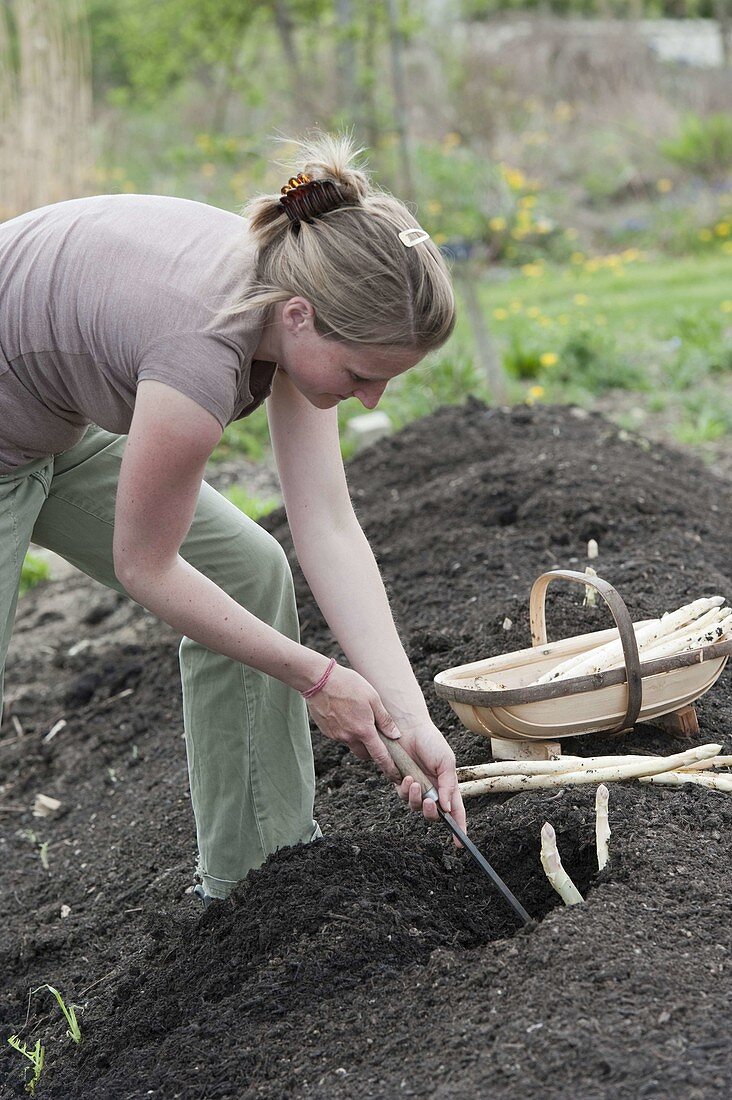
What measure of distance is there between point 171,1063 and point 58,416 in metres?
1.21

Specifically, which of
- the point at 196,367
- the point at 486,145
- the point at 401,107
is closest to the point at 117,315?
the point at 196,367

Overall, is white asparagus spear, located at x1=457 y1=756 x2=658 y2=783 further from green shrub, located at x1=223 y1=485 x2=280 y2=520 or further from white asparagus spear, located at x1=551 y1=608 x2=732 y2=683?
green shrub, located at x1=223 y1=485 x2=280 y2=520

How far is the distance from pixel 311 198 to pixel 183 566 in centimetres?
68

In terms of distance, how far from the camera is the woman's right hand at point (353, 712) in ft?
7.35

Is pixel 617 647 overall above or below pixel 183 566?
below

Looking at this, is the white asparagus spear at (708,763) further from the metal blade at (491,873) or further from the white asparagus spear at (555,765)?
the metal blade at (491,873)

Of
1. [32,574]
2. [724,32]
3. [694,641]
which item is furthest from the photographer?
[724,32]

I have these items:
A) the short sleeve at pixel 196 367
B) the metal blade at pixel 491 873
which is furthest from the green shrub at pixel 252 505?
the short sleeve at pixel 196 367

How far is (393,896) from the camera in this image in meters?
2.41

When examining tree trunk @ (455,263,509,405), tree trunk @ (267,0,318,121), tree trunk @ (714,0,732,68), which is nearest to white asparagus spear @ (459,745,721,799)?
tree trunk @ (455,263,509,405)

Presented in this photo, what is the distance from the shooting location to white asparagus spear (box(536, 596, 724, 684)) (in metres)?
2.69

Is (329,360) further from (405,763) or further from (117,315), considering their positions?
(405,763)

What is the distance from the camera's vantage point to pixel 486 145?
1029 centimetres

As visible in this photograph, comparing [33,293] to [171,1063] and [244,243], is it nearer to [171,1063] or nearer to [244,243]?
[244,243]
